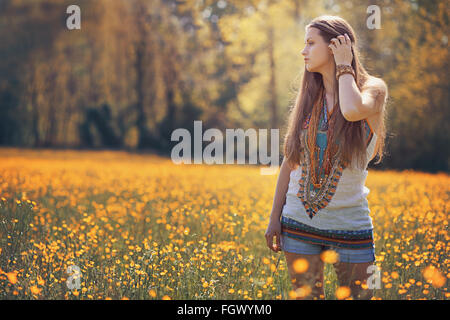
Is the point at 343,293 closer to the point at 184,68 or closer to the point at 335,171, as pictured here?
the point at 335,171

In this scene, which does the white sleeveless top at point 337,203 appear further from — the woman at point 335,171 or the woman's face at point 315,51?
the woman's face at point 315,51

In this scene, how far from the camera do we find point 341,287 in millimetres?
2336

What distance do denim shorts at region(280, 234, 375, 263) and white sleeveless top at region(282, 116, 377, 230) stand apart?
110 mm

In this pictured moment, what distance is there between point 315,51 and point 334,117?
356mm

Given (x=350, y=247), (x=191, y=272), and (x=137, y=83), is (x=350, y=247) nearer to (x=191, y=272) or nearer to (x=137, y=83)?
(x=191, y=272)

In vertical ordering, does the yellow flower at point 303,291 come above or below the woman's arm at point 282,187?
below

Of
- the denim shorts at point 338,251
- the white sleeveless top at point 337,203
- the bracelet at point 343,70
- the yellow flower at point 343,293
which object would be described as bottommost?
the yellow flower at point 343,293

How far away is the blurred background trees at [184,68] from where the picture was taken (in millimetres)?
15773

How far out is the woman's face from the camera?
7.85ft

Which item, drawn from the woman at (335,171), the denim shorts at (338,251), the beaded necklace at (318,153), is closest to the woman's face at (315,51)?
the woman at (335,171)

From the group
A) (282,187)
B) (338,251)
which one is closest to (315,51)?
(282,187)

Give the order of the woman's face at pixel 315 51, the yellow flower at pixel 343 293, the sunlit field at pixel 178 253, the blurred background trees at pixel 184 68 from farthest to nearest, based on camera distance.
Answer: the blurred background trees at pixel 184 68
the sunlit field at pixel 178 253
the woman's face at pixel 315 51
the yellow flower at pixel 343 293

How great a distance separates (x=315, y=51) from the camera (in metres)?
2.40
